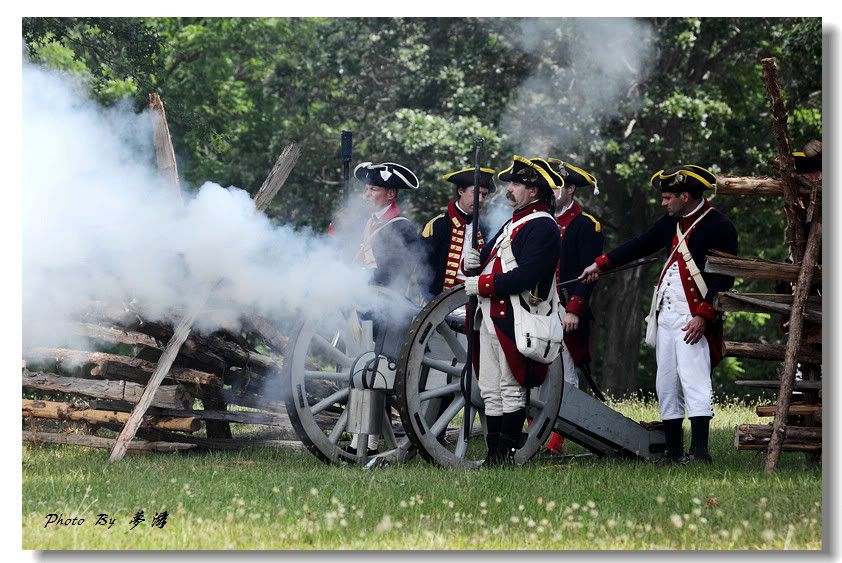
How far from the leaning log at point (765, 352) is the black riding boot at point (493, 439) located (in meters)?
1.38

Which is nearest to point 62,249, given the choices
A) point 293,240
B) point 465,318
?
point 293,240

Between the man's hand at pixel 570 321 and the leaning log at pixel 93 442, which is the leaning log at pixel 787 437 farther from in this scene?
the leaning log at pixel 93 442

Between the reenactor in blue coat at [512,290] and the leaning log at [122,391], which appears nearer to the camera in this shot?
the reenactor in blue coat at [512,290]

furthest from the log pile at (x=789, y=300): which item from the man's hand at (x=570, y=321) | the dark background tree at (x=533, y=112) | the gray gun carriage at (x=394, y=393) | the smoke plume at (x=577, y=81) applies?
the smoke plume at (x=577, y=81)

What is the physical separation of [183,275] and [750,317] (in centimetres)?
1239

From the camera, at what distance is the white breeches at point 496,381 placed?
261 inches

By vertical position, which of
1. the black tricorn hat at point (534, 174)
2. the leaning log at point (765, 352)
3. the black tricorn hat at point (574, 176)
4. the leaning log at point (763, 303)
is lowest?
the leaning log at point (765, 352)

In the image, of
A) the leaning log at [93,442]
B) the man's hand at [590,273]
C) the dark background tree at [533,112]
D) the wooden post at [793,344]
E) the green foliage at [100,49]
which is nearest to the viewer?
the wooden post at [793,344]

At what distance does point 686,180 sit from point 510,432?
1.78m

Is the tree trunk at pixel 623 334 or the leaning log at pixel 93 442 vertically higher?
the tree trunk at pixel 623 334

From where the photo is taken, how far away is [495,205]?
44.7 feet

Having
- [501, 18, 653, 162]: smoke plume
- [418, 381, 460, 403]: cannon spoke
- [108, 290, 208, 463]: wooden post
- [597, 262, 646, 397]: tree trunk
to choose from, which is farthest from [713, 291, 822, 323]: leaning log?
[597, 262, 646, 397]: tree trunk

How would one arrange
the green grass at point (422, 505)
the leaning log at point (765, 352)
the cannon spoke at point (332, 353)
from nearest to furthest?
the green grass at point (422, 505) < the leaning log at point (765, 352) < the cannon spoke at point (332, 353)

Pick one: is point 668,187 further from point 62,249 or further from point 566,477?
point 62,249
